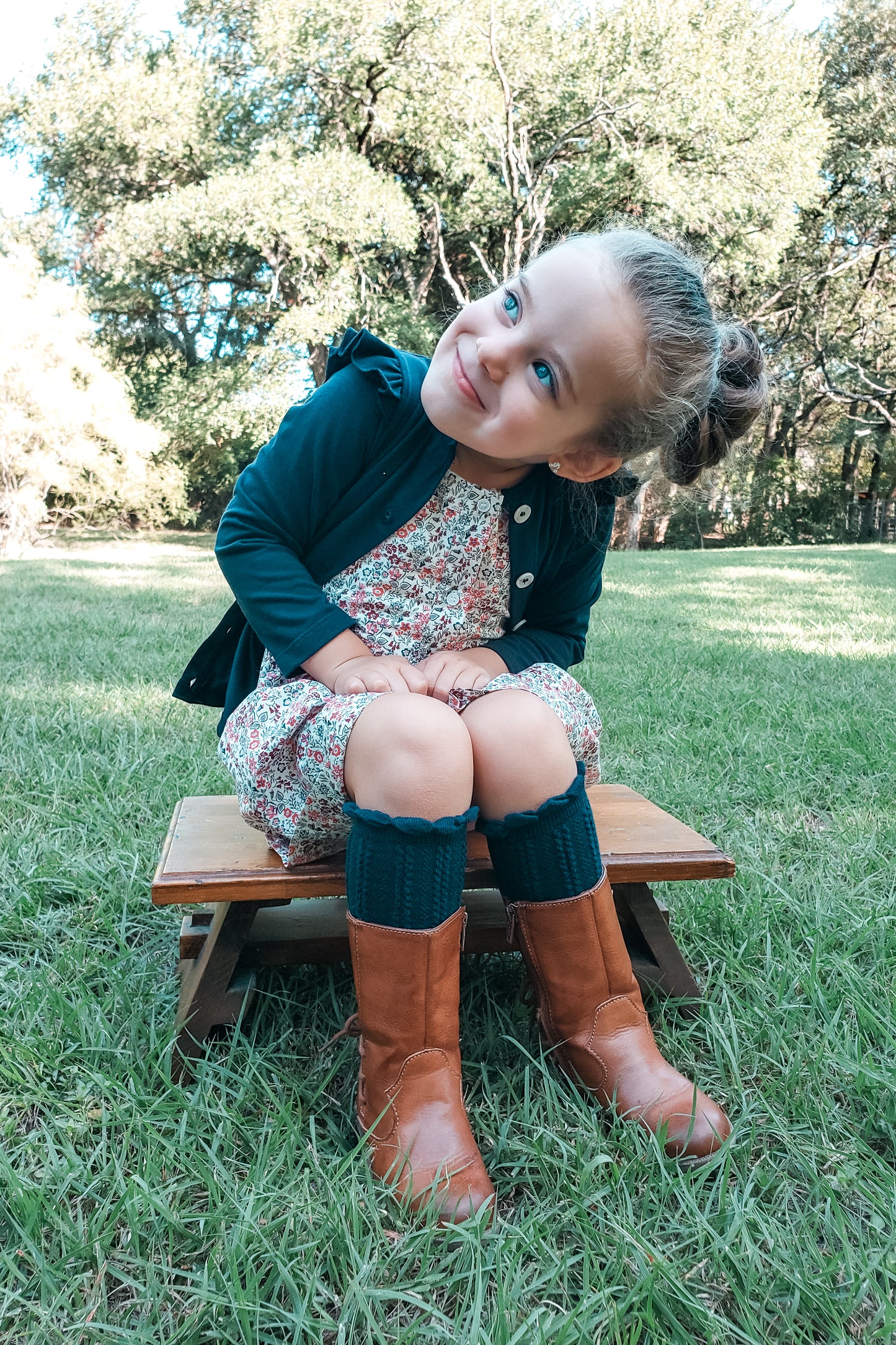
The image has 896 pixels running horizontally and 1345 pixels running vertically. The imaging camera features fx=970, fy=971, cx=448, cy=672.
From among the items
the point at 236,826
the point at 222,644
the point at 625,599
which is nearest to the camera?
the point at 236,826

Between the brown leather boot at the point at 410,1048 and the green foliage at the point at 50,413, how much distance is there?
11.6 m

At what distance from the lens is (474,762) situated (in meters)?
1.30

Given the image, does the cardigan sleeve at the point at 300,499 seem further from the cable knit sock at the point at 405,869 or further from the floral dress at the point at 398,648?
the cable knit sock at the point at 405,869

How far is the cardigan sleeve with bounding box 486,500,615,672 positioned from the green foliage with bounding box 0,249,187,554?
36.5 ft

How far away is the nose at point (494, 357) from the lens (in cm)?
133

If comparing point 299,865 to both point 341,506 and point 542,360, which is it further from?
point 542,360

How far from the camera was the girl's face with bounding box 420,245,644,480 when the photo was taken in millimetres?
1324

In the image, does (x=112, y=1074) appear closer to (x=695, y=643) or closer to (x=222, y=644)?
(x=222, y=644)

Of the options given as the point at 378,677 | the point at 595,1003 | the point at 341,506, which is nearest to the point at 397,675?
the point at 378,677

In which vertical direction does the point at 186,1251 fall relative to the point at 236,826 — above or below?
below

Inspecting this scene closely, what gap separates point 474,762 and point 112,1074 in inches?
25.1

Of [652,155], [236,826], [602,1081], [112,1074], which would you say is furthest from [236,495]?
[652,155]

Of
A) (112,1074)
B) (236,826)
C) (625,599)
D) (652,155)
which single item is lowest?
(625,599)

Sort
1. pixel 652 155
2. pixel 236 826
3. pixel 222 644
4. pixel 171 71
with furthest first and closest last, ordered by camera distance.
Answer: pixel 171 71 < pixel 652 155 < pixel 222 644 < pixel 236 826
